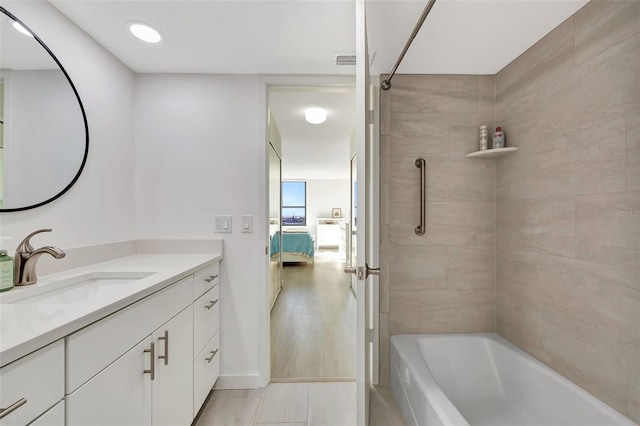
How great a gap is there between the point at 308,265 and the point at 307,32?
5.04m

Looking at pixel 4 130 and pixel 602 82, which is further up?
pixel 602 82

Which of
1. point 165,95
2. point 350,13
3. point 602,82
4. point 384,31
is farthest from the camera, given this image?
point 165,95

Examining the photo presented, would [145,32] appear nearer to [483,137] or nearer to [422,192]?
[422,192]

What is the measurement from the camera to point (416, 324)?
1.82m

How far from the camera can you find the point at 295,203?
8.53 m

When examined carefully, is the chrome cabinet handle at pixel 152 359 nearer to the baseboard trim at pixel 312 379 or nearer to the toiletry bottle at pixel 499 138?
the baseboard trim at pixel 312 379

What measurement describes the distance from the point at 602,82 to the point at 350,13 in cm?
117

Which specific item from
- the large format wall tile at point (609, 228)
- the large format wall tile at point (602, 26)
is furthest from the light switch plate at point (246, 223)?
the large format wall tile at point (602, 26)

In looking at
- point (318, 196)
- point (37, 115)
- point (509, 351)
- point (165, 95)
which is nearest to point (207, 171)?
→ point (165, 95)

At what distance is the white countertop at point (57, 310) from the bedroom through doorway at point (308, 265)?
3.90 feet

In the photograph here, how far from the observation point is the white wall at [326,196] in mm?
8555

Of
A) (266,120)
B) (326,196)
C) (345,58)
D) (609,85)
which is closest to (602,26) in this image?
(609,85)

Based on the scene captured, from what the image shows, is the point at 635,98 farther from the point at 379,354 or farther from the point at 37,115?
the point at 37,115

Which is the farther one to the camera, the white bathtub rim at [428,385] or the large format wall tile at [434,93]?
the large format wall tile at [434,93]
